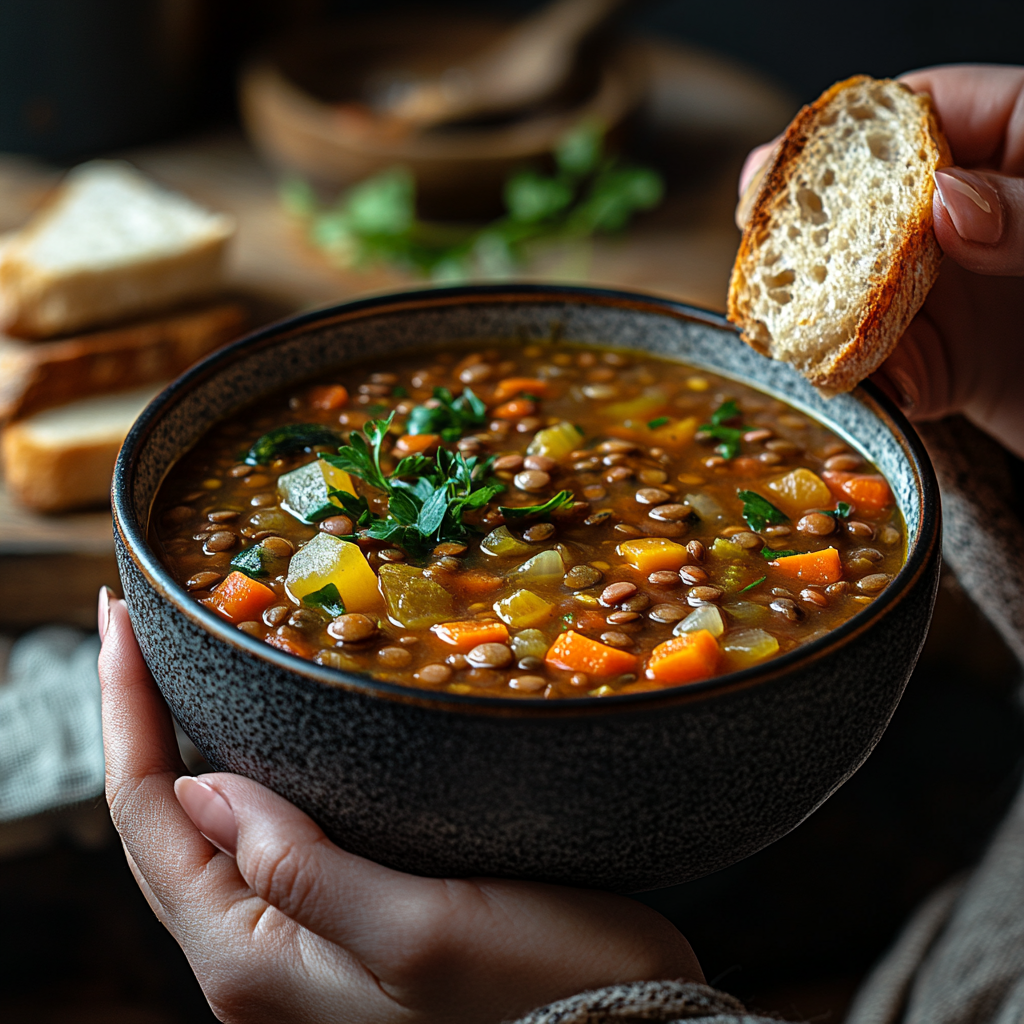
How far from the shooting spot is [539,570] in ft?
5.50

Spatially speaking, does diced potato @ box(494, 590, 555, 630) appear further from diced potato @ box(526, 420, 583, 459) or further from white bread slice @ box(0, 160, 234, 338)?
white bread slice @ box(0, 160, 234, 338)

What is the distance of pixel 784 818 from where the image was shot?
1532 mm

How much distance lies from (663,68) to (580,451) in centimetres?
448

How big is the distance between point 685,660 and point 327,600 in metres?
0.51

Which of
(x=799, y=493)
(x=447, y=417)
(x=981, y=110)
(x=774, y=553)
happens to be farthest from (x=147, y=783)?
(x=981, y=110)

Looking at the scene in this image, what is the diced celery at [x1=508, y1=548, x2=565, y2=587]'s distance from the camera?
5.47 ft

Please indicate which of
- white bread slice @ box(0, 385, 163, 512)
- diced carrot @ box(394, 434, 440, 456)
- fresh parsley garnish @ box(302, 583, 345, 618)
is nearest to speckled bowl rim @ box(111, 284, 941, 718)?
fresh parsley garnish @ box(302, 583, 345, 618)

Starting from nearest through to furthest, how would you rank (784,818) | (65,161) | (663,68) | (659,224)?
(784,818), (659,224), (65,161), (663,68)

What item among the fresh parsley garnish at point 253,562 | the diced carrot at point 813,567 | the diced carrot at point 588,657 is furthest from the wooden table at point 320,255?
the diced carrot at point 813,567

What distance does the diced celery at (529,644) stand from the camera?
1.53m

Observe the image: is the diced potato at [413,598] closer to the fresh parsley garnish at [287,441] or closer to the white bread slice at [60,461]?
the fresh parsley garnish at [287,441]

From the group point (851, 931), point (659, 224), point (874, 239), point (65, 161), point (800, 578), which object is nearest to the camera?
point (800, 578)

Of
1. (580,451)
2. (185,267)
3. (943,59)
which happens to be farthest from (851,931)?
(943,59)

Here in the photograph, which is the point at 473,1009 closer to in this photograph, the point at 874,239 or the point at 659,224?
the point at 874,239
